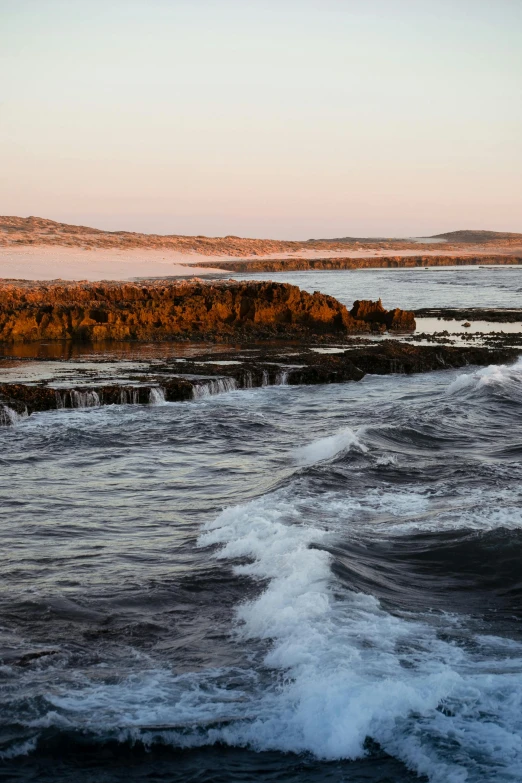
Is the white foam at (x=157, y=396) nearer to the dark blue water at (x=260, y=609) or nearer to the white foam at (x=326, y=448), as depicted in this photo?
the dark blue water at (x=260, y=609)

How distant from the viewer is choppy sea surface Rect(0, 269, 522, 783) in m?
6.42

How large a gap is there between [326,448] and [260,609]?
A: 23.9ft

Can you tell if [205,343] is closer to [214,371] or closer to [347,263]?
[214,371]

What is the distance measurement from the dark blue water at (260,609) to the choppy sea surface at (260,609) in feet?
0.08

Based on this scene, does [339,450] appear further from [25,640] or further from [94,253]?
[94,253]

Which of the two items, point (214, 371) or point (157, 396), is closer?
point (157, 396)

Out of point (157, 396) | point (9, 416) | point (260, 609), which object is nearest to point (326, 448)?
point (157, 396)

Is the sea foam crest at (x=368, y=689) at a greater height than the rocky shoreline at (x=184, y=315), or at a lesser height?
lesser

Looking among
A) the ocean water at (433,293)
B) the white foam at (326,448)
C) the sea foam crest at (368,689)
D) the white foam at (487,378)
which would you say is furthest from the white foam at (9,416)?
the ocean water at (433,293)

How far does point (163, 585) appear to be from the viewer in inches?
370

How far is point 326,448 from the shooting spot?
1570cm

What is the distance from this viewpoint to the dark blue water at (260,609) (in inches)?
253

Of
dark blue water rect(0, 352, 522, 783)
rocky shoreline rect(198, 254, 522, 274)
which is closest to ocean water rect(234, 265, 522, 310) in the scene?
rocky shoreline rect(198, 254, 522, 274)

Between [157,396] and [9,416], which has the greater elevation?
[157,396]
